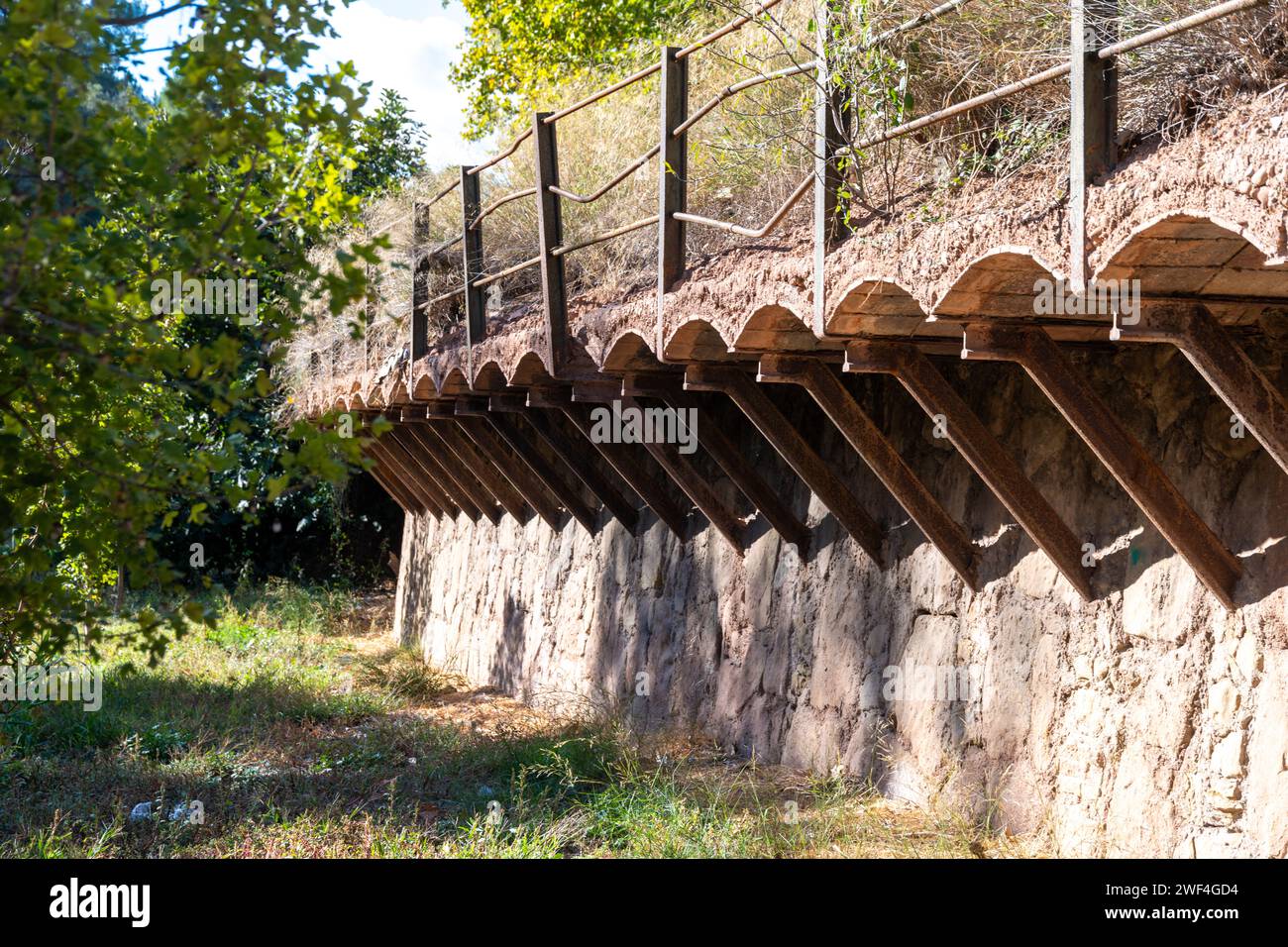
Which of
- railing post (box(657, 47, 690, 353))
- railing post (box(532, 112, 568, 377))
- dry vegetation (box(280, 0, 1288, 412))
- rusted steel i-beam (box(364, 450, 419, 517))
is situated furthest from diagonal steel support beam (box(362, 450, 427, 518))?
railing post (box(657, 47, 690, 353))

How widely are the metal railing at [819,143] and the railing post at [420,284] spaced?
136 centimetres

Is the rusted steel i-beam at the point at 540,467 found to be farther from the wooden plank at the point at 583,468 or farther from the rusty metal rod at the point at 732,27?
the rusty metal rod at the point at 732,27

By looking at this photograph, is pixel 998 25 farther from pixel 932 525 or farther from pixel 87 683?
pixel 87 683

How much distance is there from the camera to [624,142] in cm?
971

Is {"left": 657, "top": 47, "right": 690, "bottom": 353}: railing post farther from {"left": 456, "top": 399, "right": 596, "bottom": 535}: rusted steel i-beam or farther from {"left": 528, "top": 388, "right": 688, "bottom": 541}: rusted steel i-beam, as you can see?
{"left": 456, "top": 399, "right": 596, "bottom": 535}: rusted steel i-beam

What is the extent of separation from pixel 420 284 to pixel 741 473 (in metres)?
4.20

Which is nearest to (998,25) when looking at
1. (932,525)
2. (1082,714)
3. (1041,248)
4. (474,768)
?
(1041,248)

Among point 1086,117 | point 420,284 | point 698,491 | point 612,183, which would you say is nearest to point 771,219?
point 612,183

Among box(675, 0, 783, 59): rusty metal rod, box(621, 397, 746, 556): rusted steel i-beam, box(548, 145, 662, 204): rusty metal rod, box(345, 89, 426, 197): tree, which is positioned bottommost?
box(621, 397, 746, 556): rusted steel i-beam

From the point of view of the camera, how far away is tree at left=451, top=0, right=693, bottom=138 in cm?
1619

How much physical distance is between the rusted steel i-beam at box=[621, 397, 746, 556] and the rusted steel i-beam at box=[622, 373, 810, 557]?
1.26 ft

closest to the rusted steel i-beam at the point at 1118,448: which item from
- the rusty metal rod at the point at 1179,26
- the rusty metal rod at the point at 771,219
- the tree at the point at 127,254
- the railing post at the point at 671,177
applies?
the rusty metal rod at the point at 771,219

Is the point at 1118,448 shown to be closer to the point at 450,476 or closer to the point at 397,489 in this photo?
the point at 450,476

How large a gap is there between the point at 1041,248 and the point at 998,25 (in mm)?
1315
